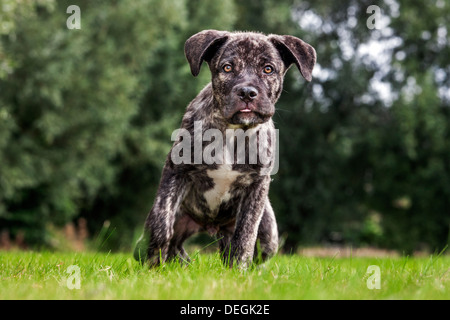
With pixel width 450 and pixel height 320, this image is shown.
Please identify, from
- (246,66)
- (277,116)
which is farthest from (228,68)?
(277,116)

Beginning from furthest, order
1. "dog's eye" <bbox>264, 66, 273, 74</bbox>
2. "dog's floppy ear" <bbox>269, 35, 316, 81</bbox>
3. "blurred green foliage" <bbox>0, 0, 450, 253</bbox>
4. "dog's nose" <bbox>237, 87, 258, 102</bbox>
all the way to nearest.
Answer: "blurred green foliage" <bbox>0, 0, 450, 253</bbox>
"dog's floppy ear" <bbox>269, 35, 316, 81</bbox>
"dog's eye" <bbox>264, 66, 273, 74</bbox>
"dog's nose" <bbox>237, 87, 258, 102</bbox>

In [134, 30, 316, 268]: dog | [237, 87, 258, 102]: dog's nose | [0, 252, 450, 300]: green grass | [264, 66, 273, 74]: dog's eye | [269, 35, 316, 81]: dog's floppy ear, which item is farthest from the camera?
[269, 35, 316, 81]: dog's floppy ear

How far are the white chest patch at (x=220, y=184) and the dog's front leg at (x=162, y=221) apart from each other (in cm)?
30

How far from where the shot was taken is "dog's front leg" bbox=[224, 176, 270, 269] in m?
5.04

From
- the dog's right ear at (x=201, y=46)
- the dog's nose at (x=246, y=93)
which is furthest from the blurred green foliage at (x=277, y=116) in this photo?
the dog's nose at (x=246, y=93)

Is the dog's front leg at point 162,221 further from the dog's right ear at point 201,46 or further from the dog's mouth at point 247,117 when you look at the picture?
the dog's right ear at point 201,46

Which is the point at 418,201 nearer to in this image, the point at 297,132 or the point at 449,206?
the point at 449,206

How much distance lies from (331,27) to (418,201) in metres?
8.19

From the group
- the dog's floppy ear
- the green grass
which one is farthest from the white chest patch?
the dog's floppy ear

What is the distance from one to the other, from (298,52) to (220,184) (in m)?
1.45

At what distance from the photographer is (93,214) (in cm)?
2344

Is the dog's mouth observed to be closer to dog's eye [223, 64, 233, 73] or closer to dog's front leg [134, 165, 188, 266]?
dog's eye [223, 64, 233, 73]
